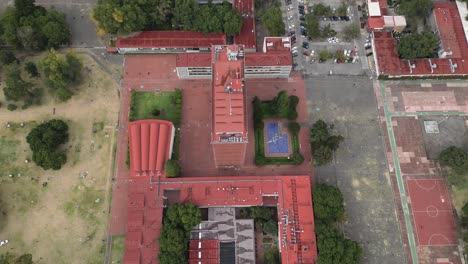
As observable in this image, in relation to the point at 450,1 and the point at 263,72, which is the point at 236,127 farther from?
the point at 450,1

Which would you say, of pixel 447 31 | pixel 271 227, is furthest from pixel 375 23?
pixel 271 227

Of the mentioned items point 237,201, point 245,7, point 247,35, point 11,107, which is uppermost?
point 245,7

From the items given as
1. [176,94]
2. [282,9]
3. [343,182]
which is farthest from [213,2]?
[343,182]

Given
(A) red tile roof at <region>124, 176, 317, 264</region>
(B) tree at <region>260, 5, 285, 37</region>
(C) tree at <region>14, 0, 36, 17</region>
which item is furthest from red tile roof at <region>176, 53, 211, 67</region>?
(C) tree at <region>14, 0, 36, 17</region>

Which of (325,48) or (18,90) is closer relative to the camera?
(18,90)

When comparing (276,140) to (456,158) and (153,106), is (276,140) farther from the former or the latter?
(456,158)

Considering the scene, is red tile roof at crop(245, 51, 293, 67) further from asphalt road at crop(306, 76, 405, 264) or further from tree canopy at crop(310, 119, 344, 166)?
tree canopy at crop(310, 119, 344, 166)
